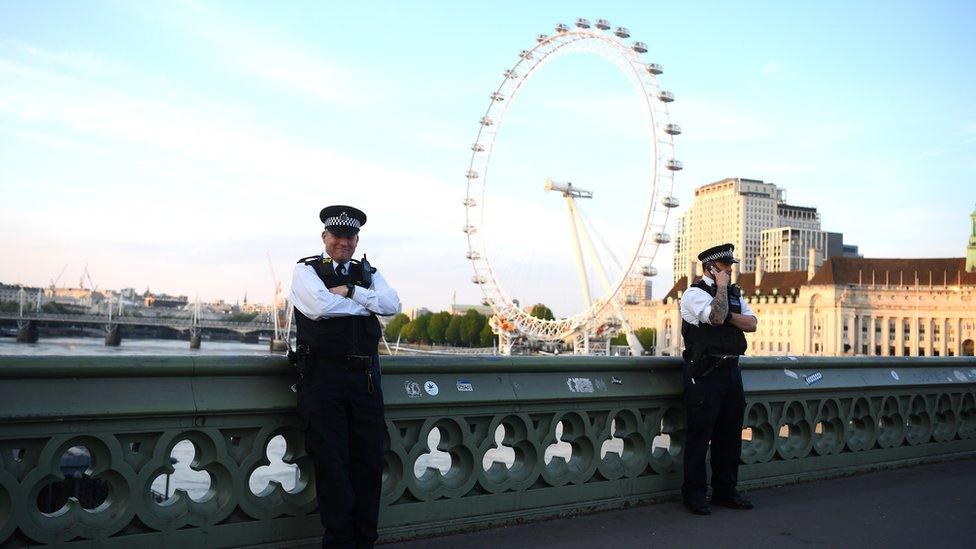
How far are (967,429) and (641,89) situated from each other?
4904 cm

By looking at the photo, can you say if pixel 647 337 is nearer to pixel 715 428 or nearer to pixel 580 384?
pixel 715 428

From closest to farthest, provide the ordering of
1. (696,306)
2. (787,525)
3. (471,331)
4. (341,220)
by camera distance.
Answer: (341,220)
(787,525)
(696,306)
(471,331)

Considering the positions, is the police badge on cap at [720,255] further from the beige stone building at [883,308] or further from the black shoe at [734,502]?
the beige stone building at [883,308]

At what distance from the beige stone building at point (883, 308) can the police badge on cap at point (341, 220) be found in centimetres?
13801

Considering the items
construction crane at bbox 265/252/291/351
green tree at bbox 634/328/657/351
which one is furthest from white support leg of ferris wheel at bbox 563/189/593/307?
green tree at bbox 634/328/657/351

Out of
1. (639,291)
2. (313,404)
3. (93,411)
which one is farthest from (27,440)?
(639,291)

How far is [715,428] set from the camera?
575cm

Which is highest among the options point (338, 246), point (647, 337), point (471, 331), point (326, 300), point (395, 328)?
point (647, 337)

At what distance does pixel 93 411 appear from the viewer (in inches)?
138

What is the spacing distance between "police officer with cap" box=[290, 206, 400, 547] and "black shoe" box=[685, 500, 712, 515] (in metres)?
2.33

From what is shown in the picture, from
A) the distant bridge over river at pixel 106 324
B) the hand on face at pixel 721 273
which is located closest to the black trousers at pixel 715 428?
the hand on face at pixel 721 273

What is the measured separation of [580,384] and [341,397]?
5.84 ft

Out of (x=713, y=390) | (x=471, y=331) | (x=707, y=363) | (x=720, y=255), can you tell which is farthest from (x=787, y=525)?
(x=471, y=331)

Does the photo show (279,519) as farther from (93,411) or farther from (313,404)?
(93,411)
